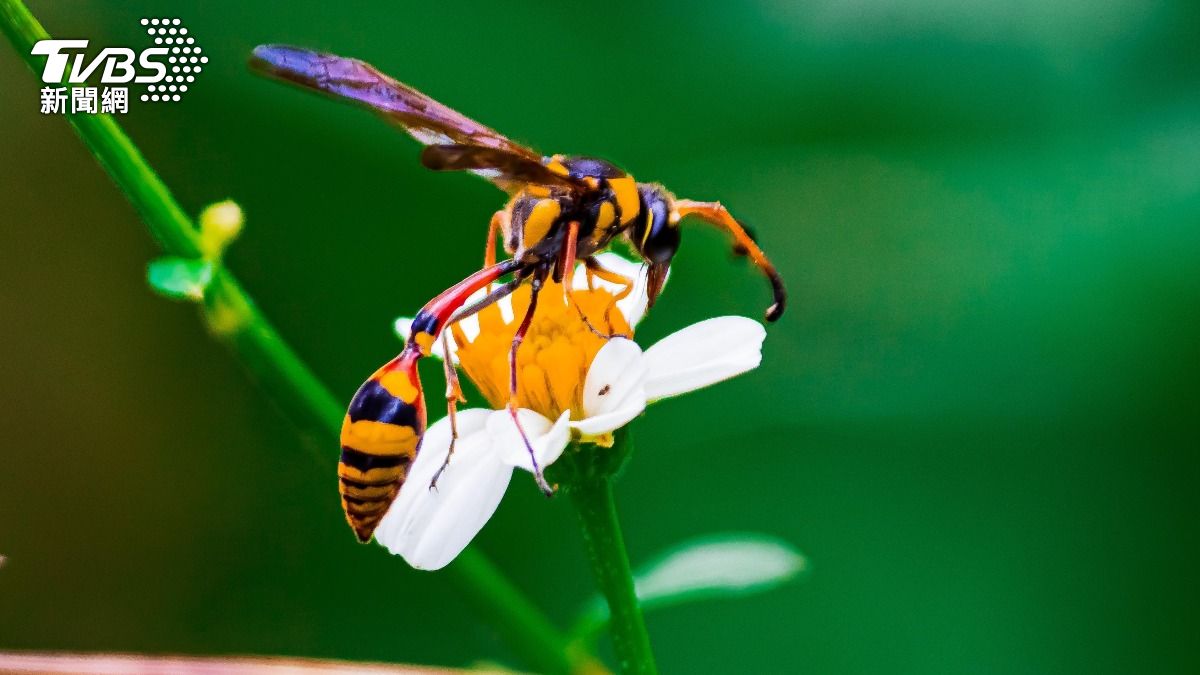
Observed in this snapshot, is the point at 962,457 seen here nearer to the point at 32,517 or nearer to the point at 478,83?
the point at 478,83

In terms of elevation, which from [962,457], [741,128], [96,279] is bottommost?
[96,279]

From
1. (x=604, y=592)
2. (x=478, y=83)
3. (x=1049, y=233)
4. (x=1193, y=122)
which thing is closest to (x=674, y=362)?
(x=604, y=592)

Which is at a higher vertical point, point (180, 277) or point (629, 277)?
point (629, 277)

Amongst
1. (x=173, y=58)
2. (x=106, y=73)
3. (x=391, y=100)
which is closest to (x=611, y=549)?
(x=391, y=100)

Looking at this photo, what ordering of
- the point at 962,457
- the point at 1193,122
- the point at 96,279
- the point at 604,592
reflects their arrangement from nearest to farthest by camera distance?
the point at 604,592 < the point at 1193,122 < the point at 962,457 < the point at 96,279

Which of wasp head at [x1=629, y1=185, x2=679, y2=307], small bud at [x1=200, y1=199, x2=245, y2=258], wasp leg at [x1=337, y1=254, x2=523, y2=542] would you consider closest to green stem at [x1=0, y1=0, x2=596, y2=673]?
small bud at [x1=200, y1=199, x2=245, y2=258]

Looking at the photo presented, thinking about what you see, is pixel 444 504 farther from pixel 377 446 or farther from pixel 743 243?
pixel 743 243

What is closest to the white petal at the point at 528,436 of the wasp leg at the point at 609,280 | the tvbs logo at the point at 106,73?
the wasp leg at the point at 609,280
